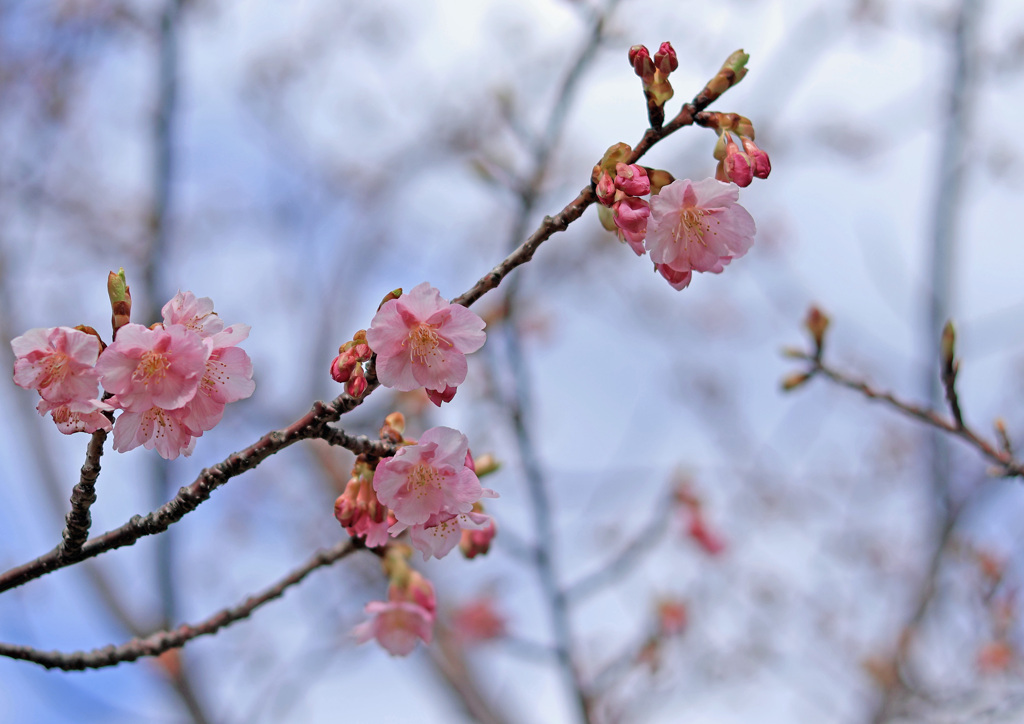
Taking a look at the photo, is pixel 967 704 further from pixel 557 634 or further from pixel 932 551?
pixel 557 634

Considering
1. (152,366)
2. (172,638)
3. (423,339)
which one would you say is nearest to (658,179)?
(423,339)

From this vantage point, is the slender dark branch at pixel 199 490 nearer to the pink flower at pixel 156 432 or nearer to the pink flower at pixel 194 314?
the pink flower at pixel 156 432

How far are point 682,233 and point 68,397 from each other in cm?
110

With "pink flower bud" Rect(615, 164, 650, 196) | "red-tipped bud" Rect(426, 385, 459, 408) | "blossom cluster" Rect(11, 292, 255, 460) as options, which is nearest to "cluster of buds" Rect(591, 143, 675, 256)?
"pink flower bud" Rect(615, 164, 650, 196)

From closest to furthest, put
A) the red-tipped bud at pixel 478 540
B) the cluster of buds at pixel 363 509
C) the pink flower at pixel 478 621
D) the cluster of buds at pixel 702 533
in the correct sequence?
the cluster of buds at pixel 363 509 < the red-tipped bud at pixel 478 540 < the cluster of buds at pixel 702 533 < the pink flower at pixel 478 621

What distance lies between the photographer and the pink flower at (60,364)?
3.88ft

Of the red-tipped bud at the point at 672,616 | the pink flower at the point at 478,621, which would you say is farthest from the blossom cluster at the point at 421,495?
the pink flower at the point at 478,621

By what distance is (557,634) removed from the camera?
3562 mm

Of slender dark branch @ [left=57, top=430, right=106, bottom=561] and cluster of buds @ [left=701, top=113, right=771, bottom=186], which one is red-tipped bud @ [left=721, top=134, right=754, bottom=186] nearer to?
cluster of buds @ [left=701, top=113, right=771, bottom=186]

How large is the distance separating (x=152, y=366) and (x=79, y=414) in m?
0.16

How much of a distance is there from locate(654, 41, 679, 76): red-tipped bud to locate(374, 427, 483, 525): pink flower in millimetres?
741

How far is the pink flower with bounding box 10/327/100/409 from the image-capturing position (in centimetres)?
118

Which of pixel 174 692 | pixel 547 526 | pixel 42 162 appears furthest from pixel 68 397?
pixel 42 162

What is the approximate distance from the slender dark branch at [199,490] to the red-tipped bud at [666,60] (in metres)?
0.75
